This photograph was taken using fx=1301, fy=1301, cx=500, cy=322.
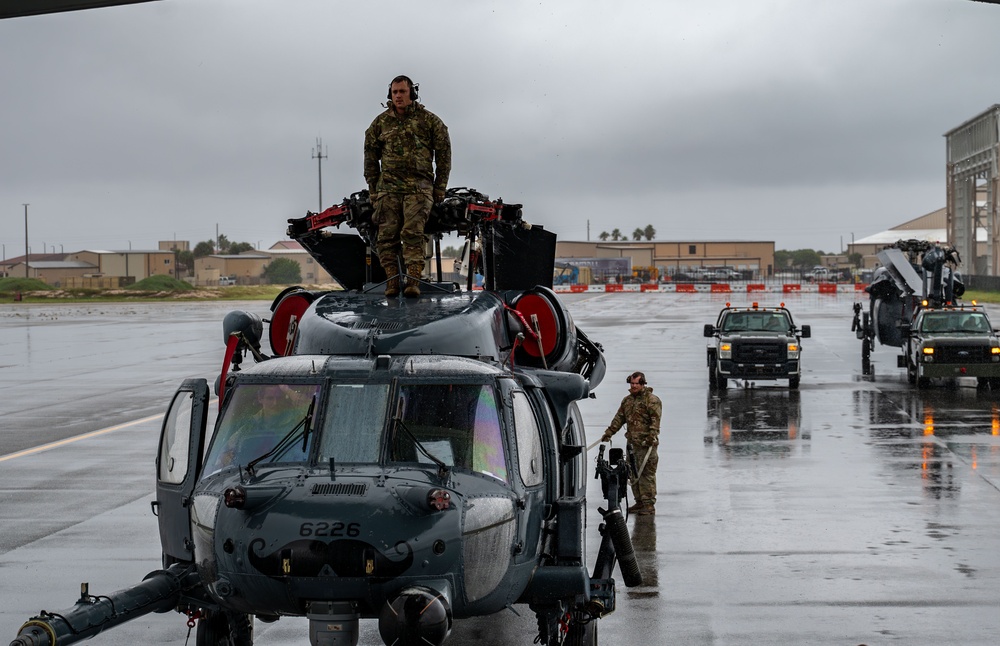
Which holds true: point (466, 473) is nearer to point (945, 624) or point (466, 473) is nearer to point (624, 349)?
point (945, 624)

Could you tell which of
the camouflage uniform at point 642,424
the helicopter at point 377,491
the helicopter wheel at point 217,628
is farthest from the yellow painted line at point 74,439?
the helicopter wheel at point 217,628

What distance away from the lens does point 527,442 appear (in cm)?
862

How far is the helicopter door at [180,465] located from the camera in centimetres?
843

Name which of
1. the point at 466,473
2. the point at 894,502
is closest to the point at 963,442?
the point at 894,502

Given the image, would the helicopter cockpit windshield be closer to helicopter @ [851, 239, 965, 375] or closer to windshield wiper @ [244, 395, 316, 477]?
windshield wiper @ [244, 395, 316, 477]

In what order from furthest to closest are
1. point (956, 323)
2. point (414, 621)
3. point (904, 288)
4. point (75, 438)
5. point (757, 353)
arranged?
point (904, 288) → point (956, 323) → point (757, 353) → point (75, 438) → point (414, 621)

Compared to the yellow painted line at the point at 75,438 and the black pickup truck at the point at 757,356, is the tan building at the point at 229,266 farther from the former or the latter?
the yellow painted line at the point at 75,438

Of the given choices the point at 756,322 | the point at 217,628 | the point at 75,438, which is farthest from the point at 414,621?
the point at 756,322

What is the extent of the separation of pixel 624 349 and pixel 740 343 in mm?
13632

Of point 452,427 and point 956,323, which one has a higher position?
point 452,427

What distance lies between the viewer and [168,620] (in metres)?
11.0

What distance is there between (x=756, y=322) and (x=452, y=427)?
23.9m

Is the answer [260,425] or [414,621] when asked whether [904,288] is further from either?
[414,621]

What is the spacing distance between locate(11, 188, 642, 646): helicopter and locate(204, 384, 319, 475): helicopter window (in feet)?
0.04
